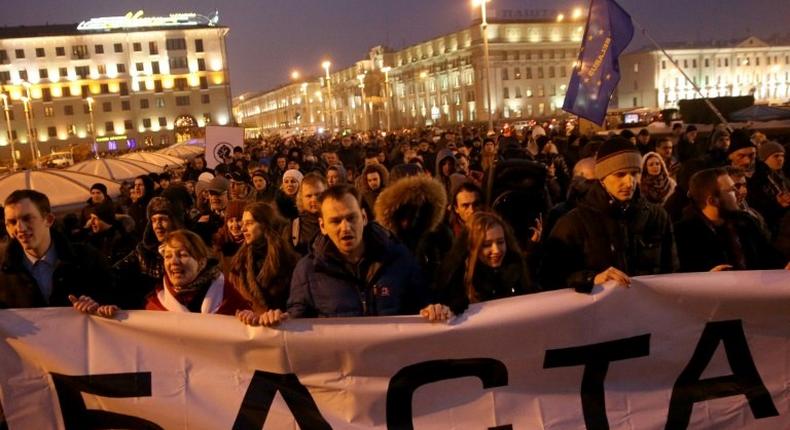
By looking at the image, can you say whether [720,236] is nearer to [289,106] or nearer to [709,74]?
[709,74]

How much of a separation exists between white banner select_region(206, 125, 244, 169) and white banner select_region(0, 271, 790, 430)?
11.8m

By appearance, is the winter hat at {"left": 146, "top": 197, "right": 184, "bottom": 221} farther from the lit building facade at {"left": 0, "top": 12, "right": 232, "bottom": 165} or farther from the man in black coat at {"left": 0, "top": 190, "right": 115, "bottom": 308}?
the lit building facade at {"left": 0, "top": 12, "right": 232, "bottom": 165}

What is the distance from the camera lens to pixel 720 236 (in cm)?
Answer: 393

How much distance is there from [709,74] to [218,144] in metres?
105

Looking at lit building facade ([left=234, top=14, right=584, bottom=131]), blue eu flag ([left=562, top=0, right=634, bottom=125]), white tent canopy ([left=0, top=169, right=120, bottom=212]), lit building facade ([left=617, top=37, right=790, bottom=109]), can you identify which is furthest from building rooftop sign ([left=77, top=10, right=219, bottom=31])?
blue eu flag ([left=562, top=0, right=634, bottom=125])

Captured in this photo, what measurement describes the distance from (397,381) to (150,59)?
96509mm

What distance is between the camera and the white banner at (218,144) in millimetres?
14820

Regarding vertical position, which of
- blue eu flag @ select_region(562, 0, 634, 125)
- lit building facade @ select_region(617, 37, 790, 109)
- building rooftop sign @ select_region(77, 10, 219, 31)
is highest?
building rooftop sign @ select_region(77, 10, 219, 31)

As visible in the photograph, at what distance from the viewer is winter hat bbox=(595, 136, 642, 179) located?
142 inches

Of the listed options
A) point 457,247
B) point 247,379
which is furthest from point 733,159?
point 247,379

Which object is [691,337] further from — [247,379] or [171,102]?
[171,102]

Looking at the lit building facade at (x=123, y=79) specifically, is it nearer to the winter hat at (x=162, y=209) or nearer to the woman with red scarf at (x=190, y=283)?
the winter hat at (x=162, y=209)

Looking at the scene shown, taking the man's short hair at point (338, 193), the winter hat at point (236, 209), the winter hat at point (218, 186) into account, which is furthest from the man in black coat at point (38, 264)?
the winter hat at point (218, 186)

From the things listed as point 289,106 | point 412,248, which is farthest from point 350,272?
point 289,106
